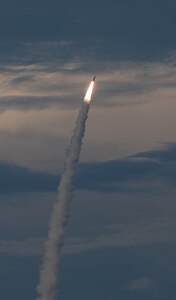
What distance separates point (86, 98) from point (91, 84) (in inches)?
111

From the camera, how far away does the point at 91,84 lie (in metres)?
40.0

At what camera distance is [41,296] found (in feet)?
177

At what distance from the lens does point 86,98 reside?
42281mm

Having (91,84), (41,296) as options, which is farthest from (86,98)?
(41,296)

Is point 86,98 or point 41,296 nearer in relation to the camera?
point 86,98

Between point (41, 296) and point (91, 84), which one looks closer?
point (91, 84)

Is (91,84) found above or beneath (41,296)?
above

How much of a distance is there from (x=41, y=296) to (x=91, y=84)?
131 feet

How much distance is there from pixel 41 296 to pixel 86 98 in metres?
37.5

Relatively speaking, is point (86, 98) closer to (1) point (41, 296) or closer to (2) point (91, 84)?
(2) point (91, 84)

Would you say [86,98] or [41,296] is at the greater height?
[86,98]
